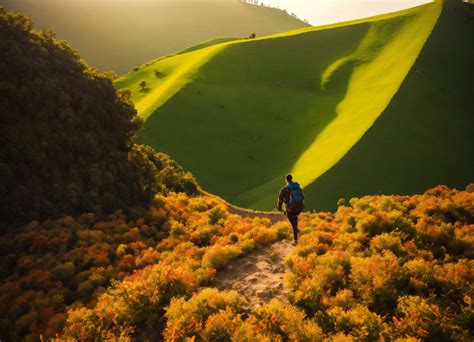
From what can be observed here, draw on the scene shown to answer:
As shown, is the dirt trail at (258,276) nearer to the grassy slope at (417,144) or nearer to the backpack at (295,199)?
the backpack at (295,199)

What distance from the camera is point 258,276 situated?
1170 cm

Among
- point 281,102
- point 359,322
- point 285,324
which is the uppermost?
point 281,102

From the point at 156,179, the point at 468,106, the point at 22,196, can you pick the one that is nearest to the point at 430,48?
the point at 468,106

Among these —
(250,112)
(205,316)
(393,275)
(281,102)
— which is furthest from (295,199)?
(281,102)

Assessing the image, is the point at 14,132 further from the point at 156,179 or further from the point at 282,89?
the point at 282,89

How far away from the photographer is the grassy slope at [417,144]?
3475 cm

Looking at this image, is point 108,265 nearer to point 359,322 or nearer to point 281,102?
point 359,322

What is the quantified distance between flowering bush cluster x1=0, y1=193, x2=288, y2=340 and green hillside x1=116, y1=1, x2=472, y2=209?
59.5ft

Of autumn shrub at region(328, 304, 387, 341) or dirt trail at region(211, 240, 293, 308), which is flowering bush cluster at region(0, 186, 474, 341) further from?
dirt trail at region(211, 240, 293, 308)

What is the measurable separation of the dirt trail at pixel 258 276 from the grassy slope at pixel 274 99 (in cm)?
2122

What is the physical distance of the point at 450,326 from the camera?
7.66 m

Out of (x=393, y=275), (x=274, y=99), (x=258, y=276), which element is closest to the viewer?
(x=393, y=275)

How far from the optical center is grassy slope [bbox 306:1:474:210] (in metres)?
34.8

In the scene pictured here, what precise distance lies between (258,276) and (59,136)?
17.0 meters
